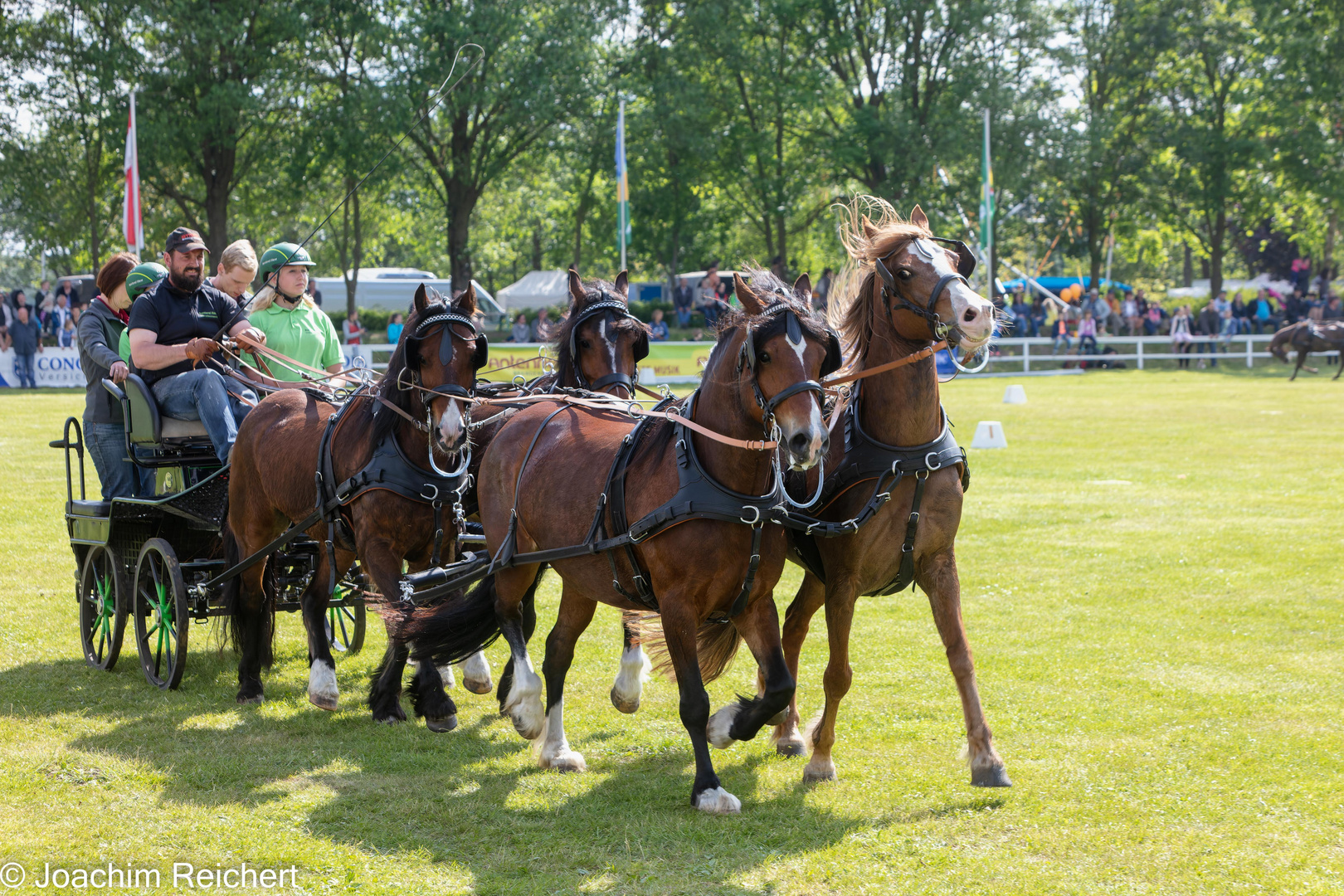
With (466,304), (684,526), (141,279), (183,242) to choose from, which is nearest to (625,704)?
(684,526)

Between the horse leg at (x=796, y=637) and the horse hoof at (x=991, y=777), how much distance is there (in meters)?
0.93

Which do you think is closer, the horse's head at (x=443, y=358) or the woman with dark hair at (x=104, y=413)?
the horse's head at (x=443, y=358)

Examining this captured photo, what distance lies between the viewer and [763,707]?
4.77 metres

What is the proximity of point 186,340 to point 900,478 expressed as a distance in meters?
4.50

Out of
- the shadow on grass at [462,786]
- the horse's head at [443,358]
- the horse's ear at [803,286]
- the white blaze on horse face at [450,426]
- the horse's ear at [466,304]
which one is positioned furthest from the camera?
the horse's ear at [466,304]

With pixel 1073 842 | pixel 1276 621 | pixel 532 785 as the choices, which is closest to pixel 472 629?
pixel 532 785

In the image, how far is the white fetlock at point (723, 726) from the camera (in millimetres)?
4887

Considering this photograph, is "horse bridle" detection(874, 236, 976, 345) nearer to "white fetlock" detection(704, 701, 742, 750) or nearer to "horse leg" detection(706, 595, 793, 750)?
"horse leg" detection(706, 595, 793, 750)

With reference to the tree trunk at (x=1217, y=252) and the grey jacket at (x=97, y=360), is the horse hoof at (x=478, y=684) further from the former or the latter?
the tree trunk at (x=1217, y=252)

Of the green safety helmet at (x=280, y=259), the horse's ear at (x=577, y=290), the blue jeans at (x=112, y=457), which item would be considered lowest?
the blue jeans at (x=112, y=457)

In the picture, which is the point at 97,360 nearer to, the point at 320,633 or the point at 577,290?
the point at 320,633

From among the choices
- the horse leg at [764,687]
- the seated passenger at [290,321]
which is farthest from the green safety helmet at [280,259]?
the horse leg at [764,687]

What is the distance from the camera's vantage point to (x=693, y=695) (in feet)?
15.8

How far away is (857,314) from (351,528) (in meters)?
2.92
